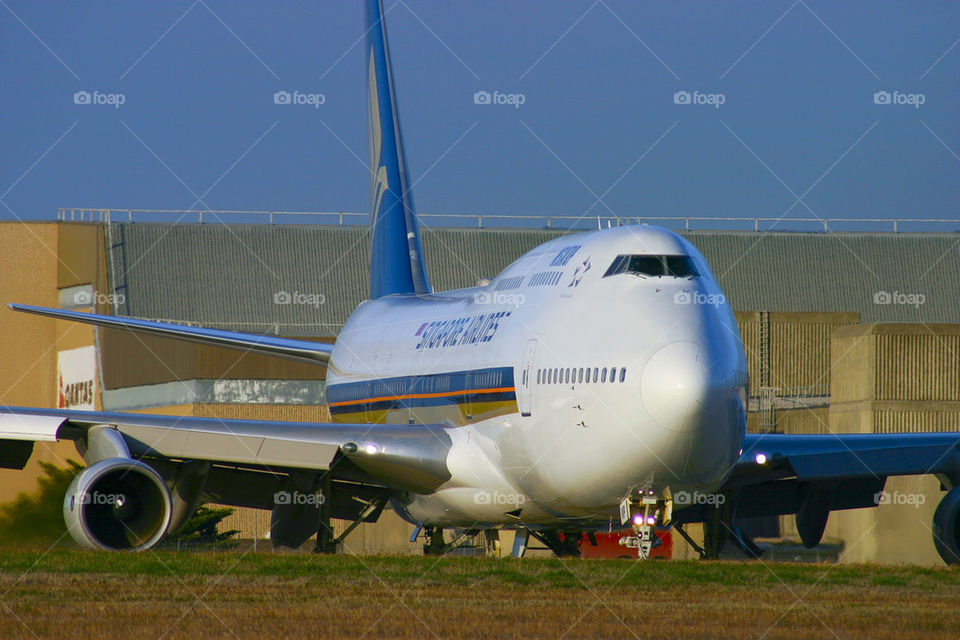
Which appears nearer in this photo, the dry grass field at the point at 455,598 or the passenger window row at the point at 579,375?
the dry grass field at the point at 455,598

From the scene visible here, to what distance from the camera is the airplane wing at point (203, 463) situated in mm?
19953

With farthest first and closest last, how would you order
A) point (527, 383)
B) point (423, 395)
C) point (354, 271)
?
1. point (354, 271)
2. point (423, 395)
3. point (527, 383)

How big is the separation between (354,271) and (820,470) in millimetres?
35153

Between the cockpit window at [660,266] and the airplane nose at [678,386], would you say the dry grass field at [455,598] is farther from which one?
the cockpit window at [660,266]

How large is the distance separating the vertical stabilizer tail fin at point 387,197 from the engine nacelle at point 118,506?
12.5m

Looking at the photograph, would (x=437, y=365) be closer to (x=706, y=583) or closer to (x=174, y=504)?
(x=174, y=504)

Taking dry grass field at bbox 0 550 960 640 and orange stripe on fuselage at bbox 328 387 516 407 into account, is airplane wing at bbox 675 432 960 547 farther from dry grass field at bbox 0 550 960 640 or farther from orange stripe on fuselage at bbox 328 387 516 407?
orange stripe on fuselage at bbox 328 387 516 407

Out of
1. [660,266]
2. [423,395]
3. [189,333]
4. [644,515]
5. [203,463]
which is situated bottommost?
[644,515]

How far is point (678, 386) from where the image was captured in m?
16.0

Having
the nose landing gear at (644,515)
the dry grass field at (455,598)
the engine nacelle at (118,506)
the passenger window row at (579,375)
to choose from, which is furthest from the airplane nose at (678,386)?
the engine nacelle at (118,506)

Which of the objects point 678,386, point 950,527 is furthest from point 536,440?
point 950,527

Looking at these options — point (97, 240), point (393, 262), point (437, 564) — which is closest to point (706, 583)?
point (437, 564)

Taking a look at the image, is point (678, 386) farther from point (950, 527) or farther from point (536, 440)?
point (950, 527)

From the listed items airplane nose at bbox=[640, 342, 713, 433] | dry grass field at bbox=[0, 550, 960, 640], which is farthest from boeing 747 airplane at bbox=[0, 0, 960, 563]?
dry grass field at bbox=[0, 550, 960, 640]
